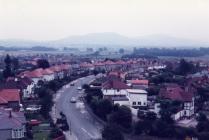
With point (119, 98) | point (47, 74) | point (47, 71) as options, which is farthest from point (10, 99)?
point (47, 71)

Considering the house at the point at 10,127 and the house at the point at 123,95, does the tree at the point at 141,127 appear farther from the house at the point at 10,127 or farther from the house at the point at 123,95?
the house at the point at 123,95

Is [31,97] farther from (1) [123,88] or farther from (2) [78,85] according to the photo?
(2) [78,85]

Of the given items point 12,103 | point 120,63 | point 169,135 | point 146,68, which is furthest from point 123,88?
point 120,63

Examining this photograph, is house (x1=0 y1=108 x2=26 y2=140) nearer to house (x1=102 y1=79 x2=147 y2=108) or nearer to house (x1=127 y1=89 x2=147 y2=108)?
house (x1=102 y1=79 x2=147 y2=108)

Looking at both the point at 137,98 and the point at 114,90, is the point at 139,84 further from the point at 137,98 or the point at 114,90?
the point at 137,98

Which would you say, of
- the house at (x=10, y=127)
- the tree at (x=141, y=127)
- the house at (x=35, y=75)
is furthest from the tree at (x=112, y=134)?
the house at (x=35, y=75)

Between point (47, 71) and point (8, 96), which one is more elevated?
point (8, 96)

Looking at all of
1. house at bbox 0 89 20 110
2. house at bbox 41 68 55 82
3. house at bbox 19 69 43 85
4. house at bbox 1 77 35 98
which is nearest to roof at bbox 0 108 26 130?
house at bbox 0 89 20 110
